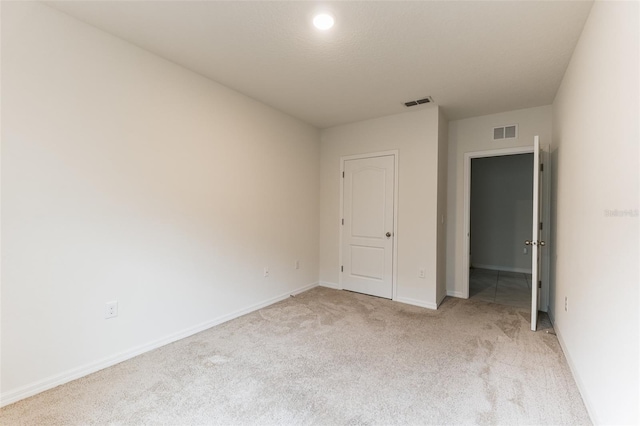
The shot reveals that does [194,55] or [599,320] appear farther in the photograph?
[194,55]

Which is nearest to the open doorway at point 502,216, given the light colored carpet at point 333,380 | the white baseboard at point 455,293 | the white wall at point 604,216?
the white baseboard at point 455,293

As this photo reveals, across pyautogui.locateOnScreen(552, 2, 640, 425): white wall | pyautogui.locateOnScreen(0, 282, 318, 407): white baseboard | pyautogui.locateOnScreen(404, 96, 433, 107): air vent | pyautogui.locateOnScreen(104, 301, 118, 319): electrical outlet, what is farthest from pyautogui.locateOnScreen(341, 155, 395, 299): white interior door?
pyautogui.locateOnScreen(104, 301, 118, 319): electrical outlet

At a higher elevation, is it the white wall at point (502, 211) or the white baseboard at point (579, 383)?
the white wall at point (502, 211)

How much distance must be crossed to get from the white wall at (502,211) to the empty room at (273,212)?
2596 millimetres

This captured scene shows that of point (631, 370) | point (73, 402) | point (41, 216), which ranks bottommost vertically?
point (73, 402)

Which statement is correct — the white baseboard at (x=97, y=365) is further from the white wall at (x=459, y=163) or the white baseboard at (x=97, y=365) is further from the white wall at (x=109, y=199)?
the white wall at (x=459, y=163)

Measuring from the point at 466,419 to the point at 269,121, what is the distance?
135 inches

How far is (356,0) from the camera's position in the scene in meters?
1.82

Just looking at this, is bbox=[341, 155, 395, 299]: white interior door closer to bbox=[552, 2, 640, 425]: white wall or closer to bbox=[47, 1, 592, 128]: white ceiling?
bbox=[47, 1, 592, 128]: white ceiling

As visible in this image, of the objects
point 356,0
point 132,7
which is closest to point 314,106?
point 356,0

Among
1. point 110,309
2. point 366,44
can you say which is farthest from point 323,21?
point 110,309

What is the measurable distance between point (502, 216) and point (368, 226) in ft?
12.0

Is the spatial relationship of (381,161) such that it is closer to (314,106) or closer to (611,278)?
(314,106)

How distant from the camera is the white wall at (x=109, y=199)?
1.82 meters
